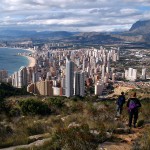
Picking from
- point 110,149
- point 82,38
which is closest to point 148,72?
point 110,149

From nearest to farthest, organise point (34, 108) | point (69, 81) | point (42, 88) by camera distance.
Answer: point (34, 108), point (42, 88), point (69, 81)

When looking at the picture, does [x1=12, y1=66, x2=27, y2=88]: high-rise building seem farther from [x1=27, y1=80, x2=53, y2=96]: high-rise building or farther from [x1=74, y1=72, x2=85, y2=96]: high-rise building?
[x1=74, y1=72, x2=85, y2=96]: high-rise building

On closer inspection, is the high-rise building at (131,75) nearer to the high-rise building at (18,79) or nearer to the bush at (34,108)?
the high-rise building at (18,79)

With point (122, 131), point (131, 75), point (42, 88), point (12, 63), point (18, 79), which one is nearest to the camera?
point (122, 131)

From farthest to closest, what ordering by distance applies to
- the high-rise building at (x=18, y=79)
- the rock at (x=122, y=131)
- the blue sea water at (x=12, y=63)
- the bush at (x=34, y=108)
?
1. the blue sea water at (x=12, y=63)
2. the high-rise building at (x=18, y=79)
3. the bush at (x=34, y=108)
4. the rock at (x=122, y=131)

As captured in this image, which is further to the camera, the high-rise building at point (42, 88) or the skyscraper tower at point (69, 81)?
the skyscraper tower at point (69, 81)

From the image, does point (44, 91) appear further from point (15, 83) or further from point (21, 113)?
point (21, 113)

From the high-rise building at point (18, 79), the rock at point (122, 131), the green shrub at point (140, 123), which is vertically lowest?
the high-rise building at point (18, 79)

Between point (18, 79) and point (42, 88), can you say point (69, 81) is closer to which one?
point (42, 88)

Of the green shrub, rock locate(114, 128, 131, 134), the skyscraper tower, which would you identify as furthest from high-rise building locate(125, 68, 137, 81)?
rock locate(114, 128, 131, 134)

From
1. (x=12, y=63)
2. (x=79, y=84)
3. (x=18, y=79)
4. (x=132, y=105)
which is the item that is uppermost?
(x=132, y=105)

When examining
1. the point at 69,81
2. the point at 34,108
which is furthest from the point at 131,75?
the point at 34,108

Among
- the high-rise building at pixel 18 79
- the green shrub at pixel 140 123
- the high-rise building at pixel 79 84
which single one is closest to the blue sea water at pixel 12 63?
the high-rise building at pixel 18 79
